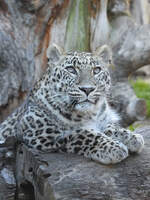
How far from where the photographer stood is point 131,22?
8750mm

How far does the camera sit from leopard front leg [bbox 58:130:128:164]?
14.9 feet

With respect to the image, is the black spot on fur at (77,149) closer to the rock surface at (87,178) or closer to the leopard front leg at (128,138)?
the rock surface at (87,178)

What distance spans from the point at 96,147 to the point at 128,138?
1.48 feet

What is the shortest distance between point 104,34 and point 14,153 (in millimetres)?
3935

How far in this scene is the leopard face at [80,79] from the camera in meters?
4.98

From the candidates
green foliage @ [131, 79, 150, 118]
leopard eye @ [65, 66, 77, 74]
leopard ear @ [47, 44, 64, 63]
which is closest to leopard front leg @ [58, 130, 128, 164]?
leopard eye @ [65, 66, 77, 74]

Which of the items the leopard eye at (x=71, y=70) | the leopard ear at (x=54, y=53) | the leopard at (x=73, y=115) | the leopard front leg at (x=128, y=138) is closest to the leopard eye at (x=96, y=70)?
the leopard at (x=73, y=115)

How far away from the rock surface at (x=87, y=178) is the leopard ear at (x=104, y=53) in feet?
4.90

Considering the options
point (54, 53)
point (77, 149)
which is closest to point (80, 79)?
point (54, 53)

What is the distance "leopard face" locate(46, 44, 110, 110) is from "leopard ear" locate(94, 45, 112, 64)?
7.2 inches

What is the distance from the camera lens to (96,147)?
15.3ft

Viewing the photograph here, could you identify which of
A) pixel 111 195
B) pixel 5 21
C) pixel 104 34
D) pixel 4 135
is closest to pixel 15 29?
pixel 5 21

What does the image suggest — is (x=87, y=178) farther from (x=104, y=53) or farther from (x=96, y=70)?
(x=104, y=53)

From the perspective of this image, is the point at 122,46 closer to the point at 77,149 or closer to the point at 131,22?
the point at 131,22
